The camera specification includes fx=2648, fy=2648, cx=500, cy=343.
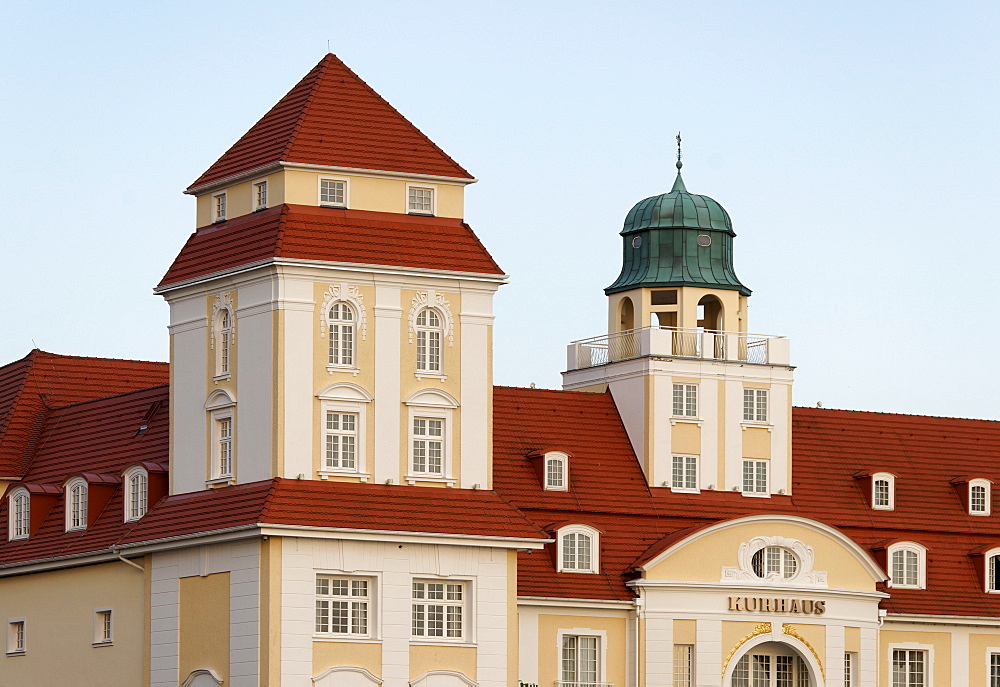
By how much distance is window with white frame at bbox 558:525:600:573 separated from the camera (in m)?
80.8

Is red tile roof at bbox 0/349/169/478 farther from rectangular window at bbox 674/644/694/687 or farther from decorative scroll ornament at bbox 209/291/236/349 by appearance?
rectangular window at bbox 674/644/694/687

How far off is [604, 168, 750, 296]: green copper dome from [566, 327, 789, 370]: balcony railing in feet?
6.29

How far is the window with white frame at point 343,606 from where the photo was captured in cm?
7119

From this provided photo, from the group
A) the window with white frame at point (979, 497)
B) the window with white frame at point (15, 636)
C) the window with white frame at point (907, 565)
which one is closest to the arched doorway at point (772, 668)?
the window with white frame at point (907, 565)

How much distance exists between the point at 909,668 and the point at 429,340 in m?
21.2

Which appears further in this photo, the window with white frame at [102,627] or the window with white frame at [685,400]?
the window with white frame at [685,400]

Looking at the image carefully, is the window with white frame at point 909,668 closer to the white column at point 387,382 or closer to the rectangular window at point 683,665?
the rectangular window at point 683,665

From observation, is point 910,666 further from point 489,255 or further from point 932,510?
point 489,255

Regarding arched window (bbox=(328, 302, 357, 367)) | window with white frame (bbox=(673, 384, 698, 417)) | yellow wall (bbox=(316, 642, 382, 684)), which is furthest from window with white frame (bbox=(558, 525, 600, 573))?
arched window (bbox=(328, 302, 357, 367))

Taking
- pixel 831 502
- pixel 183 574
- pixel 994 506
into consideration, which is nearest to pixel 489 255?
pixel 183 574

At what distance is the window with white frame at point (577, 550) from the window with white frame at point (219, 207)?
14.2 m

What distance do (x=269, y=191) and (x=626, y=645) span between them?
17.9 metres

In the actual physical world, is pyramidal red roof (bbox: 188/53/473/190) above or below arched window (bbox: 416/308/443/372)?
above

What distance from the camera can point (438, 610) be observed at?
72875 millimetres
